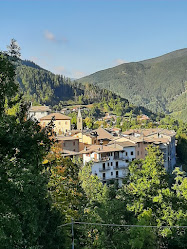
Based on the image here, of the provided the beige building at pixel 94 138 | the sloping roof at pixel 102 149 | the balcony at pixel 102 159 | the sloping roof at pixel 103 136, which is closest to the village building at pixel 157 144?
the sloping roof at pixel 103 136

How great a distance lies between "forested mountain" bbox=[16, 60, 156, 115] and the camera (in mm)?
155125

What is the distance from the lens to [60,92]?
18862 centimetres

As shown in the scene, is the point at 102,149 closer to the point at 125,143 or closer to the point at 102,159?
the point at 102,159

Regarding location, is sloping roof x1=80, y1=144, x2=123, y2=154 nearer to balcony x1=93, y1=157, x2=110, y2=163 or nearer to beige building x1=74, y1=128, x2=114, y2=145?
balcony x1=93, y1=157, x2=110, y2=163

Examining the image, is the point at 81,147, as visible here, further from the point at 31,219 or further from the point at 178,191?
the point at 31,219

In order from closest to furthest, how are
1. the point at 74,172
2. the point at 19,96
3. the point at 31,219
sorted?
the point at 31,219, the point at 19,96, the point at 74,172

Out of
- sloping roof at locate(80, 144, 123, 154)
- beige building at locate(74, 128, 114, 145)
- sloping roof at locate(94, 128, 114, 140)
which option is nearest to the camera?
sloping roof at locate(80, 144, 123, 154)

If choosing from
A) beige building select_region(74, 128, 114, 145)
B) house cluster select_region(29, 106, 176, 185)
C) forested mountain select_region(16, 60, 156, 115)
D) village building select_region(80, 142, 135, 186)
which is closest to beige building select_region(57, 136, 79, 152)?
house cluster select_region(29, 106, 176, 185)

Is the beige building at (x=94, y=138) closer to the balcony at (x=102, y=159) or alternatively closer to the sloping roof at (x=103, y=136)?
the sloping roof at (x=103, y=136)

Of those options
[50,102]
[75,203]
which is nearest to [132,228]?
[75,203]

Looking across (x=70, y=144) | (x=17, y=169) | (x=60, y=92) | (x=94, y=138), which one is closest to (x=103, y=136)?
(x=94, y=138)

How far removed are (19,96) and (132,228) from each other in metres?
12.4

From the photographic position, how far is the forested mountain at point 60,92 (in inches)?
6107

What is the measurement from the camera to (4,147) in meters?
7.86
